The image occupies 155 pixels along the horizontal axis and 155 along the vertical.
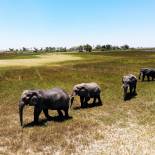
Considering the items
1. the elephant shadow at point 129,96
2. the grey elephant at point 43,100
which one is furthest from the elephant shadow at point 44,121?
the elephant shadow at point 129,96

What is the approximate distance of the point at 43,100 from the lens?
2752cm

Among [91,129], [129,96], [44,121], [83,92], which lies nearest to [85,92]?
[83,92]

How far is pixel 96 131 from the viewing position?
2497 centimetres

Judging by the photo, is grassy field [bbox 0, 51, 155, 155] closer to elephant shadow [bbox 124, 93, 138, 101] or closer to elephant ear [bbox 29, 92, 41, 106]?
elephant shadow [bbox 124, 93, 138, 101]

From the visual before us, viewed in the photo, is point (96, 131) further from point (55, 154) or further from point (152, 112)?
point (152, 112)

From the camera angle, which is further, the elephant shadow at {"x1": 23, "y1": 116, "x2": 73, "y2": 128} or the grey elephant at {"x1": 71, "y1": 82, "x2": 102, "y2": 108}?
the grey elephant at {"x1": 71, "y1": 82, "x2": 102, "y2": 108}

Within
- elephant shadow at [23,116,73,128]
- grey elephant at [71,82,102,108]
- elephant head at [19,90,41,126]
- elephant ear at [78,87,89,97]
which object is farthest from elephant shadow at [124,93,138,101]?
elephant head at [19,90,41,126]

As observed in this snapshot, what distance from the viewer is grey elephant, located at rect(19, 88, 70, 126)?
26.5 metres

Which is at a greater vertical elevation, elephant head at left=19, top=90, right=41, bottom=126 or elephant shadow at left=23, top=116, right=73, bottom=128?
elephant head at left=19, top=90, right=41, bottom=126

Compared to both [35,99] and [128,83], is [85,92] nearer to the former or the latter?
[128,83]

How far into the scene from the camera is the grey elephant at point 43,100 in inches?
1043

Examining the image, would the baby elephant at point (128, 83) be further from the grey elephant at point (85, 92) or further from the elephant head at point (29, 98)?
the elephant head at point (29, 98)

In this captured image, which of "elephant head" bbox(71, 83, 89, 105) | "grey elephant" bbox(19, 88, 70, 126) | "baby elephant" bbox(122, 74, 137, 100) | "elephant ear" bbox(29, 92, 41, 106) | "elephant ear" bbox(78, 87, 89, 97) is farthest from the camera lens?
"baby elephant" bbox(122, 74, 137, 100)

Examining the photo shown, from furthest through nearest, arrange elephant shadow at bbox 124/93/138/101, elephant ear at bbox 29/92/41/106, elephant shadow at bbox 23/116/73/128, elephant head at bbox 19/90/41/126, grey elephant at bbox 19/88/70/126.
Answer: elephant shadow at bbox 124/93/138/101 < elephant shadow at bbox 23/116/73/128 < elephant ear at bbox 29/92/41/106 < grey elephant at bbox 19/88/70/126 < elephant head at bbox 19/90/41/126
